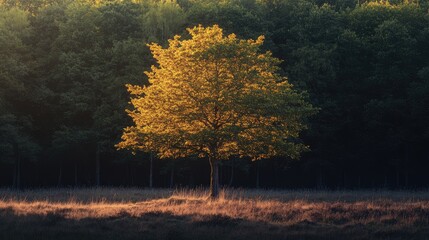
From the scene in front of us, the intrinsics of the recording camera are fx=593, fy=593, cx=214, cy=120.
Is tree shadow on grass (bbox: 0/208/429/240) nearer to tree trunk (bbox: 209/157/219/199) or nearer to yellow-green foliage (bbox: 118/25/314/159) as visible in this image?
tree trunk (bbox: 209/157/219/199)

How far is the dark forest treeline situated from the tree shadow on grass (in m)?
26.6

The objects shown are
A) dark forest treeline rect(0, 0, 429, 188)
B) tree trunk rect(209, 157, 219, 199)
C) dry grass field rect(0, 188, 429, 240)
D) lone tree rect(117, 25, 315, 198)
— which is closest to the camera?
dry grass field rect(0, 188, 429, 240)

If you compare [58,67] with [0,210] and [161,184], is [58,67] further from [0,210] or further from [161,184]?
[0,210]

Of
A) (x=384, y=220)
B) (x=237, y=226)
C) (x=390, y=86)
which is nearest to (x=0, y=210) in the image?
(x=237, y=226)

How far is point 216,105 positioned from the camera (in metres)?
34.4

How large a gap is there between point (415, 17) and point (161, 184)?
30.1 metres

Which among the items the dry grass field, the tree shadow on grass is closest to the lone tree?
the dry grass field

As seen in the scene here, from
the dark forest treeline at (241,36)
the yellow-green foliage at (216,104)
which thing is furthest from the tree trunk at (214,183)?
the dark forest treeline at (241,36)

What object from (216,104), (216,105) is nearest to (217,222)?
(216,104)

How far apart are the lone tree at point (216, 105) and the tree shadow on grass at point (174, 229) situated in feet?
33.8

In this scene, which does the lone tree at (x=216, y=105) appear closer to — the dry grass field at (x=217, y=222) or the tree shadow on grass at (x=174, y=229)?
the dry grass field at (x=217, y=222)

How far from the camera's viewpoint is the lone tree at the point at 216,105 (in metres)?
34.0

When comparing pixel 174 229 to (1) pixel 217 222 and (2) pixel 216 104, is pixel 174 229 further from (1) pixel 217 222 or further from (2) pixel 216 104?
(2) pixel 216 104

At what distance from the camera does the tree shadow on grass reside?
20.2m
